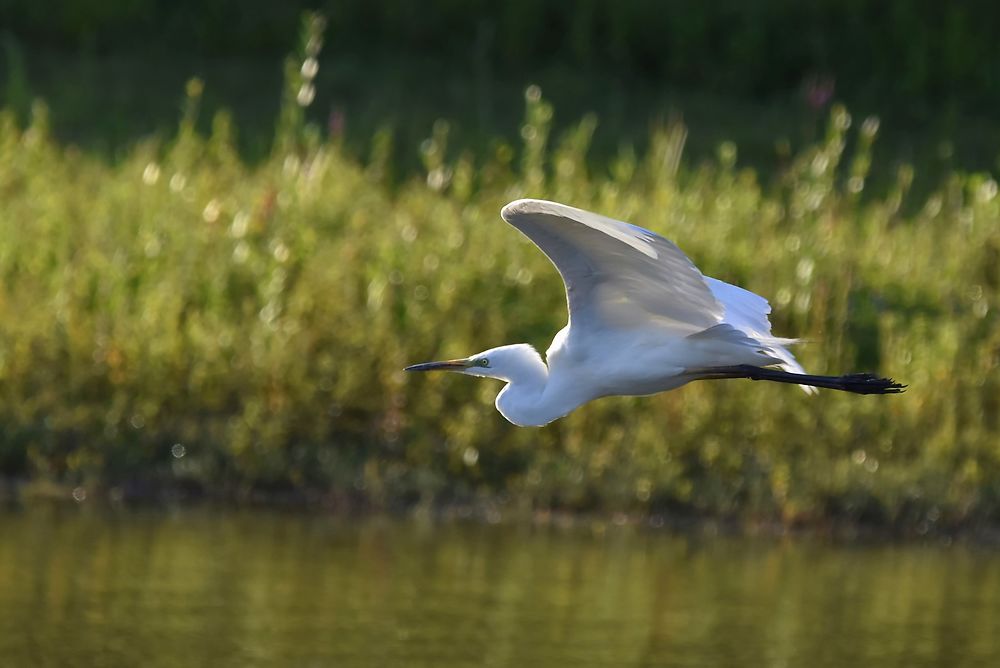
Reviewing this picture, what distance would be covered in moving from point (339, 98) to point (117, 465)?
458 centimetres

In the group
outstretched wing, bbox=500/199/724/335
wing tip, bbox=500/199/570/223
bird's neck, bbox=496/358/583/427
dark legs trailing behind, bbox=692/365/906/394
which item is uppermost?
wing tip, bbox=500/199/570/223

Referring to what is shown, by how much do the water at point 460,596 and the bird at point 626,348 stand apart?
1198 mm

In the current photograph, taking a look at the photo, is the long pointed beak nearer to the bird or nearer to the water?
the bird

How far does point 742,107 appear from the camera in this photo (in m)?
12.4

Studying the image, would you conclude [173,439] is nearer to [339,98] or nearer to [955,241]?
[955,241]

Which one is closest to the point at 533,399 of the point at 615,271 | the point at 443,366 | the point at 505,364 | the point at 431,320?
the point at 505,364

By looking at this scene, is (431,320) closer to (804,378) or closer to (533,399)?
(533,399)

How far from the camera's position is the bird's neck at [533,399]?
5.43m

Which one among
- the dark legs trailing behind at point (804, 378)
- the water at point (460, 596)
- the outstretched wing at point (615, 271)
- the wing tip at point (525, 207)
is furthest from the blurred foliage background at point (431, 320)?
the wing tip at point (525, 207)

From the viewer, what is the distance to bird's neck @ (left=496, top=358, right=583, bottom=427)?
5.43 metres

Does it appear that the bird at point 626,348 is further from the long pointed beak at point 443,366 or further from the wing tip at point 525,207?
the wing tip at point 525,207

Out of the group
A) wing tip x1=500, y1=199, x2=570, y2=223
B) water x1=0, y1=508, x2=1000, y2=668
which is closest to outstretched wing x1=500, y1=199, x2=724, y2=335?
wing tip x1=500, y1=199, x2=570, y2=223

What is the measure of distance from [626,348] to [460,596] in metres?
1.87

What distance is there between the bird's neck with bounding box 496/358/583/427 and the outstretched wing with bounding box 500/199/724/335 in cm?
19
